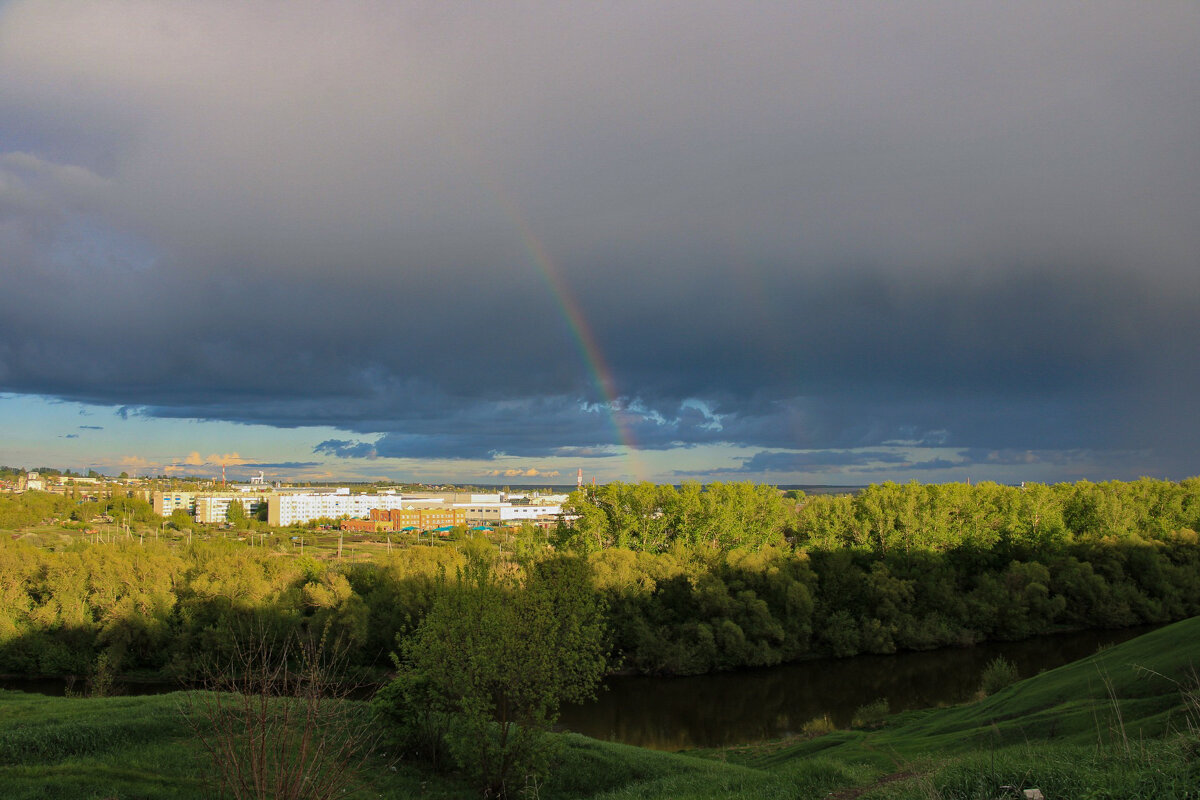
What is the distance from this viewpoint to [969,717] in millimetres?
25953

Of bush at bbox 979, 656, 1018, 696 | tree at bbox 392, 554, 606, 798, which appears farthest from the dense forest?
tree at bbox 392, 554, 606, 798

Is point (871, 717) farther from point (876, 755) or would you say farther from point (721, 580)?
point (721, 580)

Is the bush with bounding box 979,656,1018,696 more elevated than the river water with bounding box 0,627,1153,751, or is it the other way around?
the bush with bounding box 979,656,1018,696

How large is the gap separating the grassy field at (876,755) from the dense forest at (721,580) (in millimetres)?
20809

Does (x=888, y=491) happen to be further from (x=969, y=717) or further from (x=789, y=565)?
(x=969, y=717)

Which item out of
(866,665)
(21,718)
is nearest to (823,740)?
(21,718)

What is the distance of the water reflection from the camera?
131 feet

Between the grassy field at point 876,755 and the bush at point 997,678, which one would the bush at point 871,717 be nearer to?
the grassy field at point 876,755

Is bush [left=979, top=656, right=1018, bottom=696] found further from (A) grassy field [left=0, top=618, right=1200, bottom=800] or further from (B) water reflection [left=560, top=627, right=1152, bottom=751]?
(A) grassy field [left=0, top=618, right=1200, bottom=800]

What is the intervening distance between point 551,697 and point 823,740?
13.7 meters

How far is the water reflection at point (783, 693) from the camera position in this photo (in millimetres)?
39875

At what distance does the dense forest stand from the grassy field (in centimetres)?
2081

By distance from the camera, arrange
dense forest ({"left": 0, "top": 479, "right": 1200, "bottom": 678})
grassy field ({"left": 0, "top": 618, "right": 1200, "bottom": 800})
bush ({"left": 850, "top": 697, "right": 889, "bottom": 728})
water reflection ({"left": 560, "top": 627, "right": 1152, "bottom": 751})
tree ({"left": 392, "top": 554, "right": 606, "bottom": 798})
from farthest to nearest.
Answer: dense forest ({"left": 0, "top": 479, "right": 1200, "bottom": 678}) < water reflection ({"left": 560, "top": 627, "right": 1152, "bottom": 751}) < bush ({"left": 850, "top": 697, "right": 889, "bottom": 728}) < tree ({"left": 392, "top": 554, "right": 606, "bottom": 798}) < grassy field ({"left": 0, "top": 618, "right": 1200, "bottom": 800})

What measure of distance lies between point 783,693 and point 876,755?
92.1ft
